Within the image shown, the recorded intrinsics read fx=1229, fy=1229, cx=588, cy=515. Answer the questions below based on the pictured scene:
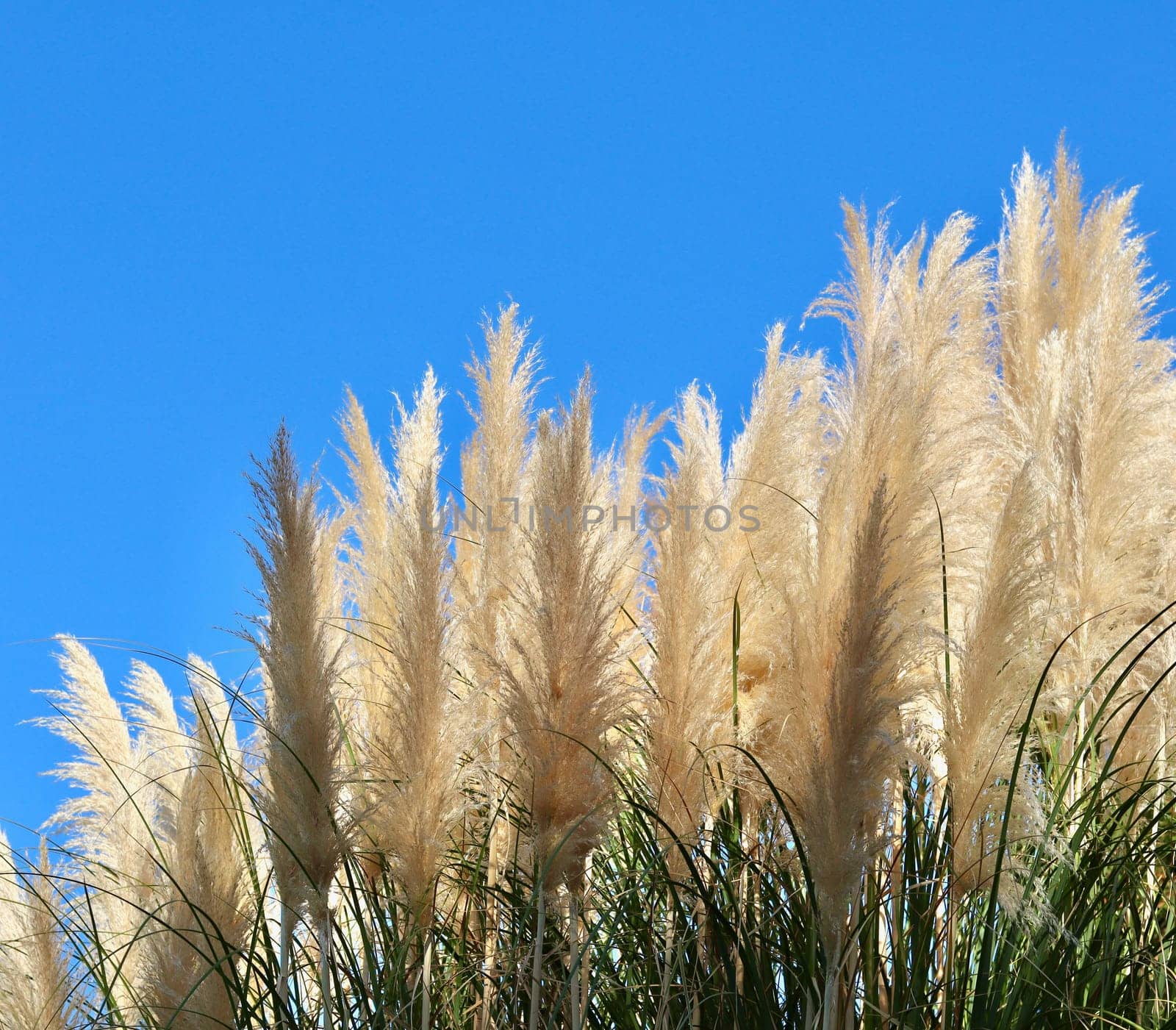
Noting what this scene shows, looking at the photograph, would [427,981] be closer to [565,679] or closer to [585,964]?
[585,964]

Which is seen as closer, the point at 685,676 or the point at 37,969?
the point at 685,676

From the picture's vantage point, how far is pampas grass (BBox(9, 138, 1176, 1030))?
2.79 metres

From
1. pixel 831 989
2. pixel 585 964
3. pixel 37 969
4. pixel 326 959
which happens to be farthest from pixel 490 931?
pixel 37 969

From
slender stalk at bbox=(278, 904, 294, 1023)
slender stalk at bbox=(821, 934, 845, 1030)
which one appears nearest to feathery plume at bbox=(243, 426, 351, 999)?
slender stalk at bbox=(278, 904, 294, 1023)

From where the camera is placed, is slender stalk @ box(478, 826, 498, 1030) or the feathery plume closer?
the feathery plume

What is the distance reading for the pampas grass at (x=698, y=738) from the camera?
9.14 ft

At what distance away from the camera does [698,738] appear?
291cm

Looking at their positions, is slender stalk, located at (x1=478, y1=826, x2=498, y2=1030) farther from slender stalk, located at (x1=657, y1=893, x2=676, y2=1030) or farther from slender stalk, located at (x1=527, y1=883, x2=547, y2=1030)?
slender stalk, located at (x1=657, y1=893, x2=676, y2=1030)

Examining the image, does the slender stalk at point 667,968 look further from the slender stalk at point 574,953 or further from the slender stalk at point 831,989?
the slender stalk at point 831,989

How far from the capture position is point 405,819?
282 cm

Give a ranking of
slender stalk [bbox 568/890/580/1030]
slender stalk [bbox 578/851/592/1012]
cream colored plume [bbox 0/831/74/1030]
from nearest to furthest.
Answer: slender stalk [bbox 568/890/580/1030] < slender stalk [bbox 578/851/592/1012] < cream colored plume [bbox 0/831/74/1030]

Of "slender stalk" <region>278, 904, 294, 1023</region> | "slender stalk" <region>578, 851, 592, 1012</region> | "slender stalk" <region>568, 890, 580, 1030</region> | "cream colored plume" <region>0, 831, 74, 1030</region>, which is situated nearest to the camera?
"slender stalk" <region>568, 890, 580, 1030</region>

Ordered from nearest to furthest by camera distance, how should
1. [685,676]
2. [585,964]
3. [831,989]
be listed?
1. [831,989]
2. [685,676]
3. [585,964]

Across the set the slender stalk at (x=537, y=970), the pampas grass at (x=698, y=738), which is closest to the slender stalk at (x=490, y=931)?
the pampas grass at (x=698, y=738)
